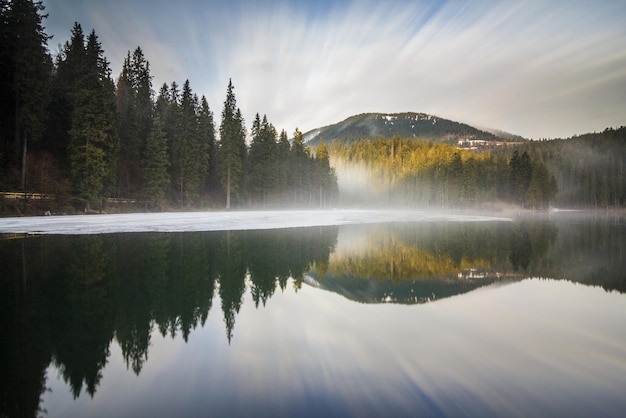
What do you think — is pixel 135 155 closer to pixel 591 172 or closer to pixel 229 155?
pixel 229 155

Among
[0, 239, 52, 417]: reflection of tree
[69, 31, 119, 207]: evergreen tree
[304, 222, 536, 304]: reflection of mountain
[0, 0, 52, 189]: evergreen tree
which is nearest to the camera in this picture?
[0, 239, 52, 417]: reflection of tree

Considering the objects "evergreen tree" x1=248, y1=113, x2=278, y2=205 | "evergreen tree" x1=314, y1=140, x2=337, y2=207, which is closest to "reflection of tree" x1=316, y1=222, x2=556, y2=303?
"evergreen tree" x1=248, y1=113, x2=278, y2=205

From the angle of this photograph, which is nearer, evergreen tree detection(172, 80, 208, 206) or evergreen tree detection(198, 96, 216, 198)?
evergreen tree detection(172, 80, 208, 206)

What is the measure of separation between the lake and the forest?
90.1ft

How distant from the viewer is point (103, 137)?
36469mm

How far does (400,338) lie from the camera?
5.53m

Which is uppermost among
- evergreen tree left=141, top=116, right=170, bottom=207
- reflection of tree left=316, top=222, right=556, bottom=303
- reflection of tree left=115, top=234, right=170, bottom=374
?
evergreen tree left=141, top=116, right=170, bottom=207

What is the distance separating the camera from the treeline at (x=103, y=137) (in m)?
32.1

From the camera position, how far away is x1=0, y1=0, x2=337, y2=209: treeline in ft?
105

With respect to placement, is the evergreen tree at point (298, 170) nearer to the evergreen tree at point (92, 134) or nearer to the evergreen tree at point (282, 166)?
the evergreen tree at point (282, 166)

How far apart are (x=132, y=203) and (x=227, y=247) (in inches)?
1259

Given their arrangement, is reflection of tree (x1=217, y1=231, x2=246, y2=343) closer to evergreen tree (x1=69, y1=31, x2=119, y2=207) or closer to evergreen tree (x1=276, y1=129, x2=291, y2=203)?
evergreen tree (x1=69, y1=31, x2=119, y2=207)

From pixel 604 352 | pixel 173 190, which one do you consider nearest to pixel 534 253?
pixel 604 352

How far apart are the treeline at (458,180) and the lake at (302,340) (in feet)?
311
